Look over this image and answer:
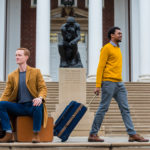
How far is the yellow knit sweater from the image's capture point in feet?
17.9

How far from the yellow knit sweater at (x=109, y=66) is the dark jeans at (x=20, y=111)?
Answer: 1004mm

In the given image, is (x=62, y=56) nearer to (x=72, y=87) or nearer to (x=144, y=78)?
(x=72, y=87)

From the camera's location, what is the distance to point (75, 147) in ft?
15.5

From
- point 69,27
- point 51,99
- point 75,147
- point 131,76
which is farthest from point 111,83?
point 131,76

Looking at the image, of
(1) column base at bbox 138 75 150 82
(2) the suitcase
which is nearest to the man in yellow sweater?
(2) the suitcase

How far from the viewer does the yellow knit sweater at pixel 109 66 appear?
17.9 feet

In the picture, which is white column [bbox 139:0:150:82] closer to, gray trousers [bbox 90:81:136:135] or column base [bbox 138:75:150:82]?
column base [bbox 138:75:150:82]

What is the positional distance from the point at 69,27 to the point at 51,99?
3.75m

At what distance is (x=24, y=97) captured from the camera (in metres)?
5.21

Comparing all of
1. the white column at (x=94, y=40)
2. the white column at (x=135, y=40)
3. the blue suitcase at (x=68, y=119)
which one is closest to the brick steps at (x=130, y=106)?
the white column at (x=94, y=40)

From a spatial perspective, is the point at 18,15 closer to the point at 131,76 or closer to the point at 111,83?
the point at 131,76

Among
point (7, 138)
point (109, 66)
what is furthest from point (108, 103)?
point (7, 138)

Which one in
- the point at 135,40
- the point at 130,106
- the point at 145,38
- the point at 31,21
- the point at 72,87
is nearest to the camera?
the point at 72,87

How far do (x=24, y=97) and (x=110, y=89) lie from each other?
1217 mm
